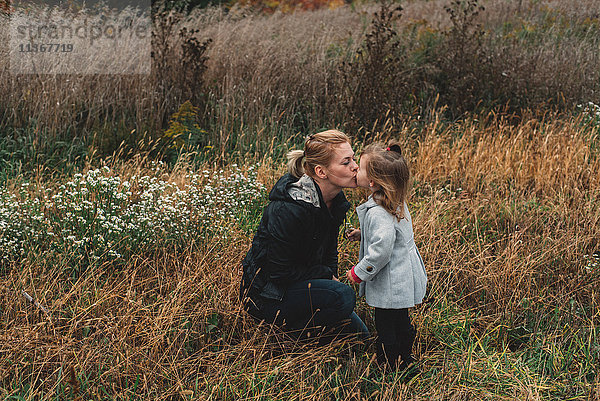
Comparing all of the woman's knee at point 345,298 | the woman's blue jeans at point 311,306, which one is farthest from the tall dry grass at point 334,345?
the woman's knee at point 345,298

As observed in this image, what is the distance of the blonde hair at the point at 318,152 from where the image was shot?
119 inches

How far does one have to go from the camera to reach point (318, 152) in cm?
305

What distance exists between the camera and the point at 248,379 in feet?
9.61

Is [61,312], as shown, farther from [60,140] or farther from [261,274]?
[60,140]

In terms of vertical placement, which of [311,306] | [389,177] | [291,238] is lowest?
[311,306]

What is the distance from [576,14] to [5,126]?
8610 millimetres

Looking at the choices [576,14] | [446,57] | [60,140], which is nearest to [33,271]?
[60,140]

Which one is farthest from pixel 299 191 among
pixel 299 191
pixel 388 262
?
pixel 388 262

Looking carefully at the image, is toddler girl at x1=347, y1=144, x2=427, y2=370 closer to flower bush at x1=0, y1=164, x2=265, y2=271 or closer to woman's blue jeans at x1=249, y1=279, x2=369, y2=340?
woman's blue jeans at x1=249, y1=279, x2=369, y2=340

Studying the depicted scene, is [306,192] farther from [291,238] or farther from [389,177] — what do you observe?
[389,177]

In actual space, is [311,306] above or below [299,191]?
below

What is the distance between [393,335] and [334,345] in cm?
34

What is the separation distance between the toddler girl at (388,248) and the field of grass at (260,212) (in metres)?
0.40

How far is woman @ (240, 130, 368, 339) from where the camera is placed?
296 centimetres
